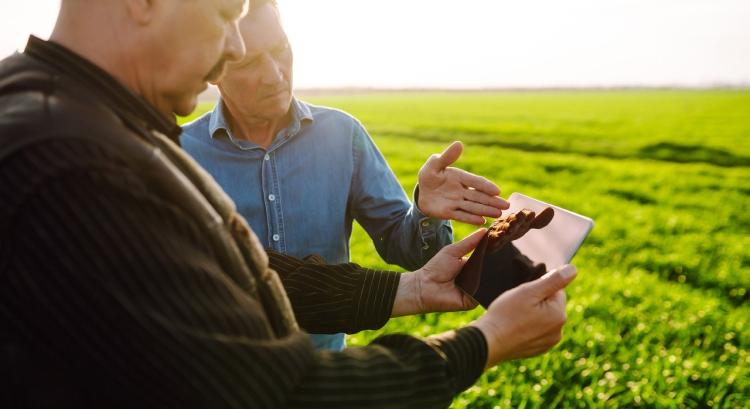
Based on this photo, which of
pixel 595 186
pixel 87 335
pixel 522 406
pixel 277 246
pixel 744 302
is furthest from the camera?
pixel 595 186

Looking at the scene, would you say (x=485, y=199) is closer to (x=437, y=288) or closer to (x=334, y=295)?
(x=437, y=288)

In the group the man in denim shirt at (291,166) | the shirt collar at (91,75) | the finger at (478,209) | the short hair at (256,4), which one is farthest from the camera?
the man in denim shirt at (291,166)

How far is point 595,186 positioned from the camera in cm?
1320

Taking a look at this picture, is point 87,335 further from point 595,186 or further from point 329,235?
point 595,186

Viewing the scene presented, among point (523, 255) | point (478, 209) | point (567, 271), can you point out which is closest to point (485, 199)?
point (478, 209)

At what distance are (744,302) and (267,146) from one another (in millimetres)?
5624

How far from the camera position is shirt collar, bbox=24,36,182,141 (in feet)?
3.60

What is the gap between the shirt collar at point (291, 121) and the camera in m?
2.52

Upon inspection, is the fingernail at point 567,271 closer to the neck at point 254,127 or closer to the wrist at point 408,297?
the wrist at point 408,297

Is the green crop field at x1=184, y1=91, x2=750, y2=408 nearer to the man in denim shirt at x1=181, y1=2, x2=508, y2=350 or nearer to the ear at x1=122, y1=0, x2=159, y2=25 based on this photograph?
the man in denim shirt at x1=181, y1=2, x2=508, y2=350

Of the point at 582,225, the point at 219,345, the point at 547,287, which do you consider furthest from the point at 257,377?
the point at 582,225

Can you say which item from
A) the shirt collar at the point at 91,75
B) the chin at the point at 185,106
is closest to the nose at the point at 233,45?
the chin at the point at 185,106

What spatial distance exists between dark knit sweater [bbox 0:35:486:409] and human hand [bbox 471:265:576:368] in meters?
0.45

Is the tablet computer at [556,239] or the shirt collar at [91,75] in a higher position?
the shirt collar at [91,75]
